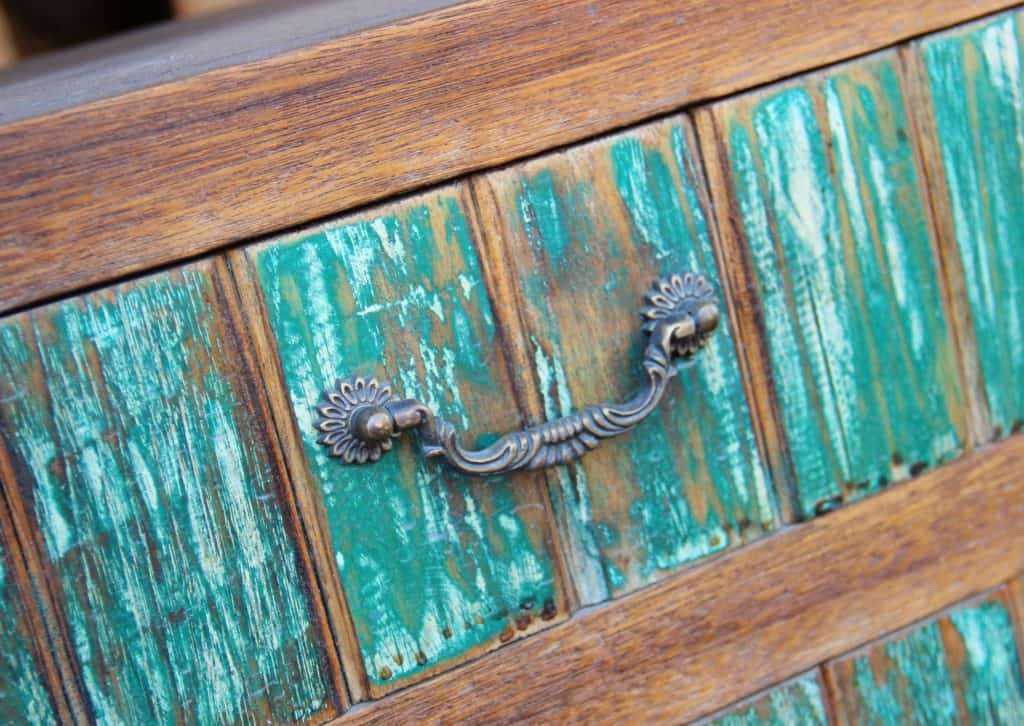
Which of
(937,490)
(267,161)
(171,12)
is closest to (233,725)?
(267,161)

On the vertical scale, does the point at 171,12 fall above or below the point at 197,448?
above

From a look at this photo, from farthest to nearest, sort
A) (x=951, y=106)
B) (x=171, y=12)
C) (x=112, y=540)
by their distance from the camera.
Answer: (x=171, y=12)
(x=951, y=106)
(x=112, y=540)

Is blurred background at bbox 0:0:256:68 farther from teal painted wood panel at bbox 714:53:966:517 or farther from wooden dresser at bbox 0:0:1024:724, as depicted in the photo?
teal painted wood panel at bbox 714:53:966:517

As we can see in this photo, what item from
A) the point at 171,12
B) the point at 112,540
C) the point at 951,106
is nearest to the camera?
the point at 112,540

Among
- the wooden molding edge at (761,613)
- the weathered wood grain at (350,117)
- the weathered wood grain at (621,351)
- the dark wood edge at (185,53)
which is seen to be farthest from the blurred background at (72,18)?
the wooden molding edge at (761,613)

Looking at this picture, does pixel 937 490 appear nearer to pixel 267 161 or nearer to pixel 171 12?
pixel 267 161

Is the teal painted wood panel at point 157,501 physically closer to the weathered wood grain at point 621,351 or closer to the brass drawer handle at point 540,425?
the brass drawer handle at point 540,425

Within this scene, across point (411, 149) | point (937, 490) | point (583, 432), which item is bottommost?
point (937, 490)

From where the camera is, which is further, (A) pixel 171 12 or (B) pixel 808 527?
(A) pixel 171 12
